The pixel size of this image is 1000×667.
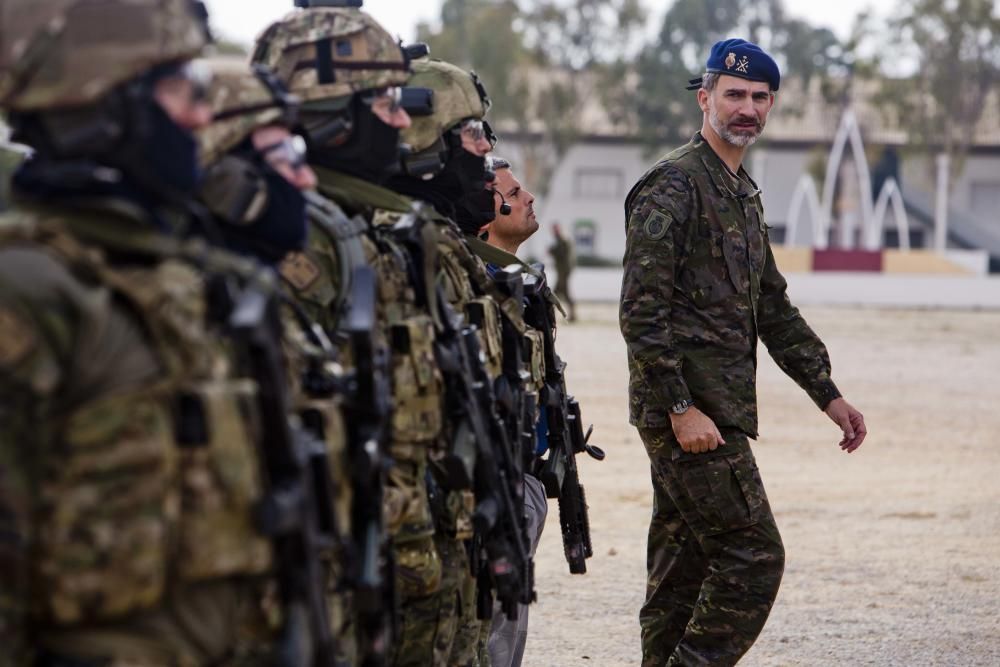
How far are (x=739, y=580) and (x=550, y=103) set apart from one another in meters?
51.7

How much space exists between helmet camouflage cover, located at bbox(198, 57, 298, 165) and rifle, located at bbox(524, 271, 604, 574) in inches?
106

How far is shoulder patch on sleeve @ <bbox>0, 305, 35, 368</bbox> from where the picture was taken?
2.57 meters

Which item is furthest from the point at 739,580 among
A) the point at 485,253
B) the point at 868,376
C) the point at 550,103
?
the point at 550,103

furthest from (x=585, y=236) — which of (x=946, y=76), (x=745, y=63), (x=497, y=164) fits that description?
(x=745, y=63)

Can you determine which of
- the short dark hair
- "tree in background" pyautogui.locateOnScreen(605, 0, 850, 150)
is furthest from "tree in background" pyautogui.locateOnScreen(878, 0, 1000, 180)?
the short dark hair

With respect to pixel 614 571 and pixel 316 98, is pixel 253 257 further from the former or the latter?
pixel 614 571

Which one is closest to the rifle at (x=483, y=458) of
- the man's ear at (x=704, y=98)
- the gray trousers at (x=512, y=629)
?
the gray trousers at (x=512, y=629)

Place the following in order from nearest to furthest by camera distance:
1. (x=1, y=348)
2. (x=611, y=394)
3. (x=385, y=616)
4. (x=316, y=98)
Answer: (x=1, y=348), (x=385, y=616), (x=316, y=98), (x=611, y=394)

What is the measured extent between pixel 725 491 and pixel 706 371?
0.40 meters

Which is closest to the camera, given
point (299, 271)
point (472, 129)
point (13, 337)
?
point (13, 337)

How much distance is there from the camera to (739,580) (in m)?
5.54

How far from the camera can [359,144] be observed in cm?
456

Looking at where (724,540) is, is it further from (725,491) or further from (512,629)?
(512,629)

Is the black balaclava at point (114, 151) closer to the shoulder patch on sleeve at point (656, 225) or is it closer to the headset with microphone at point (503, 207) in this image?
the shoulder patch on sleeve at point (656, 225)
